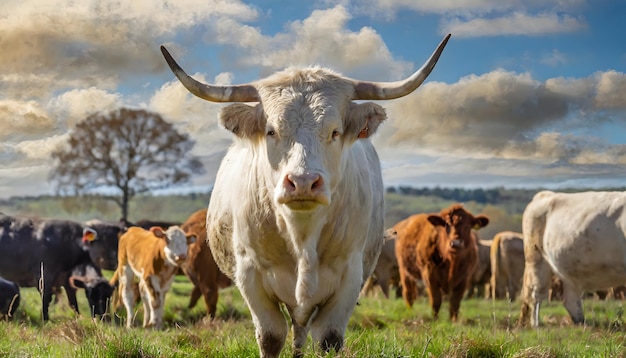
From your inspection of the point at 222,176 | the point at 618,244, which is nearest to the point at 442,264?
the point at 618,244

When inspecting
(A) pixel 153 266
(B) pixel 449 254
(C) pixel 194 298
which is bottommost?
(C) pixel 194 298

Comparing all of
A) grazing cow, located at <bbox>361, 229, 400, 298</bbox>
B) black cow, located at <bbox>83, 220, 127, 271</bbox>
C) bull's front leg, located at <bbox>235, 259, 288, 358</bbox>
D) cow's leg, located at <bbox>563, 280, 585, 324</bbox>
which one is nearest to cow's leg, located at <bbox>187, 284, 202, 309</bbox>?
black cow, located at <bbox>83, 220, 127, 271</bbox>

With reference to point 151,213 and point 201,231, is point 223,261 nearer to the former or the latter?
point 201,231

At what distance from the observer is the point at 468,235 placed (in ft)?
42.9

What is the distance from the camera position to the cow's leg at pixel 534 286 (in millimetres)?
12789

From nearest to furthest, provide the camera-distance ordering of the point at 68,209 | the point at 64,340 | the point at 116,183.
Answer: the point at 64,340, the point at 116,183, the point at 68,209

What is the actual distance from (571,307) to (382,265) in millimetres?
7986

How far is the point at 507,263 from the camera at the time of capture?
19.7 metres

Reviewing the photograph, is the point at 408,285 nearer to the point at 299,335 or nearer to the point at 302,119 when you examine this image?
the point at 299,335

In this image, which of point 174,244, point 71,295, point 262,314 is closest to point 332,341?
point 262,314

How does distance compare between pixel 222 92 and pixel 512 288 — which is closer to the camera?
pixel 222 92

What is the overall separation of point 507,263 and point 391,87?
48.1 feet

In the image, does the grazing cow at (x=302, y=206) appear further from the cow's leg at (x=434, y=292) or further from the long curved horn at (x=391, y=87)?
the cow's leg at (x=434, y=292)

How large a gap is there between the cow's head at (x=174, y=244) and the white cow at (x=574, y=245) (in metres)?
5.68
